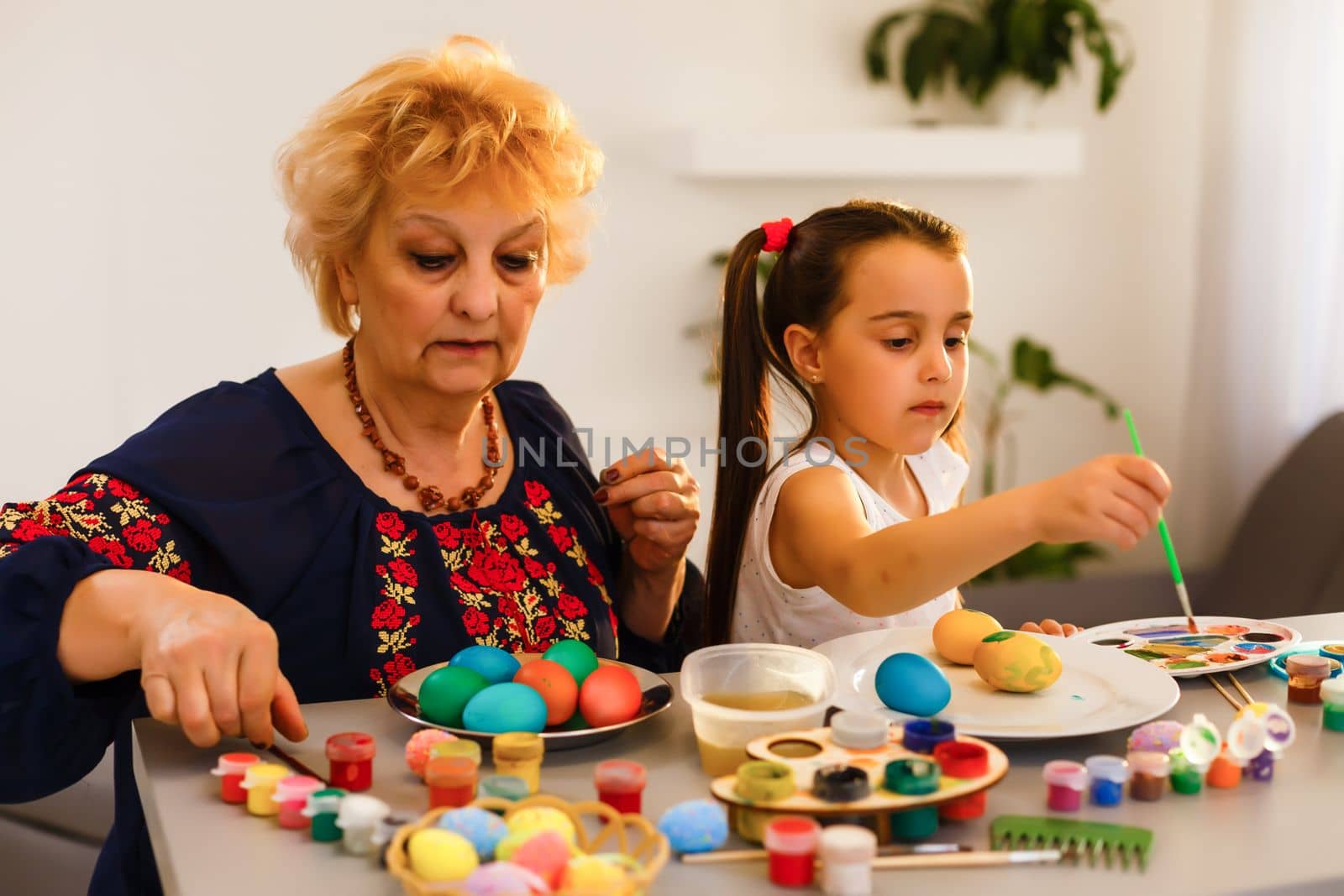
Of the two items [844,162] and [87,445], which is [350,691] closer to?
[87,445]

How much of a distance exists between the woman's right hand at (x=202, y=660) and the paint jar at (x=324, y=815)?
0.15m

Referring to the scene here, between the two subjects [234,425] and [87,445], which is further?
[87,445]

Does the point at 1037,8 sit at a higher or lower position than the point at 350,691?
higher

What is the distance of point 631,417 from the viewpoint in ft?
11.3

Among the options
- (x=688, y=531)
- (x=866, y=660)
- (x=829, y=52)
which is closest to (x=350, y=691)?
(x=688, y=531)

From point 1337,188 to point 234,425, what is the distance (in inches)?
115

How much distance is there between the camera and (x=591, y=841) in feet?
2.77

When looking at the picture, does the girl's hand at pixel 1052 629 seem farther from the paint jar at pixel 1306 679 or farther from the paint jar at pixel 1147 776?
the paint jar at pixel 1147 776

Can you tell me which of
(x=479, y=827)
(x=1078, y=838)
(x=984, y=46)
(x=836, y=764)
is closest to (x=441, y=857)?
(x=479, y=827)

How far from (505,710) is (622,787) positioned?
152 millimetres

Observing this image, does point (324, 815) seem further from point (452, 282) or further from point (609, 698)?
point (452, 282)

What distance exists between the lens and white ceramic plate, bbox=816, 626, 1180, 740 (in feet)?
3.37

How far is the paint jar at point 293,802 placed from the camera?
88 cm

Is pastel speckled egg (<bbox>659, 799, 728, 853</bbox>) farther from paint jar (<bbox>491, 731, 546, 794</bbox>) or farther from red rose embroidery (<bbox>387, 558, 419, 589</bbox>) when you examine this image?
red rose embroidery (<bbox>387, 558, 419, 589</bbox>)
